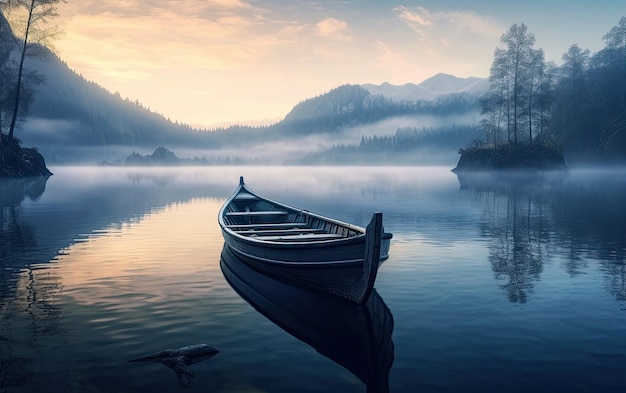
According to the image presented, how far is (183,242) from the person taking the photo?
26578 millimetres

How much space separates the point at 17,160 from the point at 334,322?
8627 centimetres

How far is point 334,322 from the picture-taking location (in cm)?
1301

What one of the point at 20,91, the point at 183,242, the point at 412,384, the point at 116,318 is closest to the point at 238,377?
the point at 412,384

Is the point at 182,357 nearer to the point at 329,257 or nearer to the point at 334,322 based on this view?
the point at 334,322

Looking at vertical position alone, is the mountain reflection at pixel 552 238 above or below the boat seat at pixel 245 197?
below

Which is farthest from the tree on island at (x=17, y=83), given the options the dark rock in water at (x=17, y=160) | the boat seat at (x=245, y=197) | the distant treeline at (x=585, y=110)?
the distant treeline at (x=585, y=110)

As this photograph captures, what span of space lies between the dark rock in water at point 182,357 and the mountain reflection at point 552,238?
9323 mm

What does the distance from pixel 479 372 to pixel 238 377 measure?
15.4 feet

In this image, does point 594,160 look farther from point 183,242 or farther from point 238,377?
point 238,377

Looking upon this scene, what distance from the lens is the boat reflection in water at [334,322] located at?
33.7ft

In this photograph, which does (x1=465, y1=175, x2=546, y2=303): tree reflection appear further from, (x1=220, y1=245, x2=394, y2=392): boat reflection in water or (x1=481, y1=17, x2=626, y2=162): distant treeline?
(x1=481, y1=17, x2=626, y2=162): distant treeline

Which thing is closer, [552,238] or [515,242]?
[515,242]

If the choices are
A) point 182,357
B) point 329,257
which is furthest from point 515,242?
point 182,357

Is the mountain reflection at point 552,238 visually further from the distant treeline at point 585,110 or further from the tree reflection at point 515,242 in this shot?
the distant treeline at point 585,110
